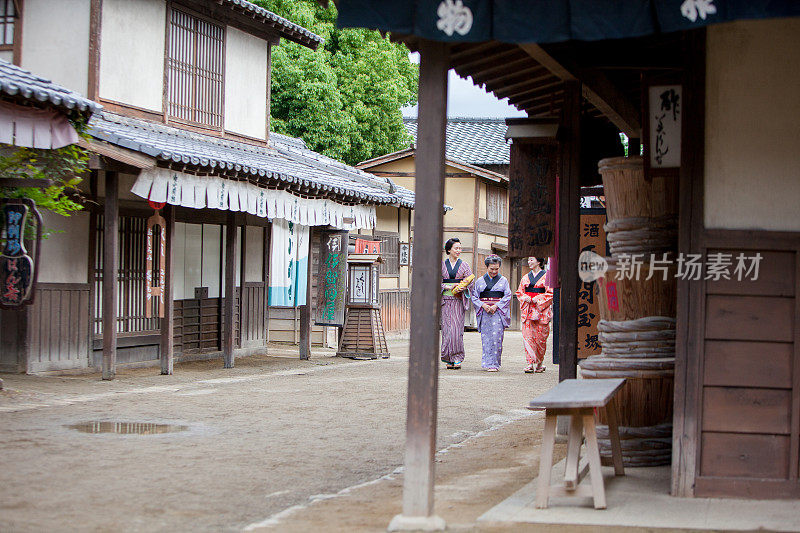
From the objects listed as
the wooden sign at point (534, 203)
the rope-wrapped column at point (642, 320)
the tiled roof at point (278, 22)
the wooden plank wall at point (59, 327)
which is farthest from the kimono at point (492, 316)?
the rope-wrapped column at point (642, 320)

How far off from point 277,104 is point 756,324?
70.5ft

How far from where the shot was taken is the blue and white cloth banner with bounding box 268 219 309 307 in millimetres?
16047

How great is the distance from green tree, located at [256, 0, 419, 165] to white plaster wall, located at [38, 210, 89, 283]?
1289 cm

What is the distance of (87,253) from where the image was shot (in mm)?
13625

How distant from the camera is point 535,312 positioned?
1585 centimetres

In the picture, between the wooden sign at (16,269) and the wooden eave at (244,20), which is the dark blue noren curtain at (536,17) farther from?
the wooden eave at (244,20)

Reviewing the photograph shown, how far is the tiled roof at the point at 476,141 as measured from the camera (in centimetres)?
3288

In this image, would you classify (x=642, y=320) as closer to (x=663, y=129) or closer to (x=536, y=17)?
(x=663, y=129)

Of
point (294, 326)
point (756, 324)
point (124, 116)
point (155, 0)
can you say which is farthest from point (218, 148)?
point (756, 324)

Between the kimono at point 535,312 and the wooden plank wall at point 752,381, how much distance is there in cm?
975

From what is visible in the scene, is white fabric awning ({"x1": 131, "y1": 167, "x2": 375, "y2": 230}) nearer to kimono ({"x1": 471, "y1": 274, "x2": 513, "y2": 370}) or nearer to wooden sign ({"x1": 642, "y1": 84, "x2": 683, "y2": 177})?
kimono ({"x1": 471, "y1": 274, "x2": 513, "y2": 370})

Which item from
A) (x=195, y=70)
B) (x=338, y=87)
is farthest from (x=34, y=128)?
(x=338, y=87)

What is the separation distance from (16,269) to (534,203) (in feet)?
18.5

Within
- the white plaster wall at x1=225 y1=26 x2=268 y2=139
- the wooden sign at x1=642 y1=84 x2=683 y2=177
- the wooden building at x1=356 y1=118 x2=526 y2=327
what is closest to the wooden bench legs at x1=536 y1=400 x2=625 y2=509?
the wooden sign at x1=642 y1=84 x2=683 y2=177
